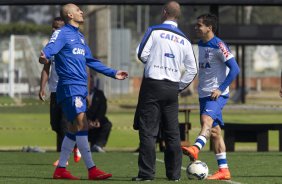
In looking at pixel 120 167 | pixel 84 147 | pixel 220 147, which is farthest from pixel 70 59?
pixel 120 167

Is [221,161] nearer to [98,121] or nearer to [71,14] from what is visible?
[71,14]

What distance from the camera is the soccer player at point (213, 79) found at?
1263 centimetres

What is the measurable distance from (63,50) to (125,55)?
48301 millimetres

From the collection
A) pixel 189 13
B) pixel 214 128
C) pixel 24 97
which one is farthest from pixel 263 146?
pixel 189 13

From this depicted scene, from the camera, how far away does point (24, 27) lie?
3366 inches

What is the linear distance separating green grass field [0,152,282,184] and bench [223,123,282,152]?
162 cm

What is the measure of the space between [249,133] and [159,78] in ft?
28.1

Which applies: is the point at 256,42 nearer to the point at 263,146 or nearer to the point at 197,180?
the point at 263,146

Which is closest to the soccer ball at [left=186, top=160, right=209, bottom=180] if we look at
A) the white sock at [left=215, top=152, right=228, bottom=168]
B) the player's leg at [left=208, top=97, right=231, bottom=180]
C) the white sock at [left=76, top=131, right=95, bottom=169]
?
the player's leg at [left=208, top=97, right=231, bottom=180]

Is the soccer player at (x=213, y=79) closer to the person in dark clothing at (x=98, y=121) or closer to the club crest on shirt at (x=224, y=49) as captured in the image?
the club crest on shirt at (x=224, y=49)

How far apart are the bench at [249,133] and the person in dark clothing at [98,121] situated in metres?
2.42

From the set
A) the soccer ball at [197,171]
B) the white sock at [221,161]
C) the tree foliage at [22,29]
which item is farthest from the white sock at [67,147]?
the tree foliage at [22,29]

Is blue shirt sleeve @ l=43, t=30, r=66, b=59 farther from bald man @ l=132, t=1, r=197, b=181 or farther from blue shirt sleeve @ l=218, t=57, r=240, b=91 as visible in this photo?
blue shirt sleeve @ l=218, t=57, r=240, b=91

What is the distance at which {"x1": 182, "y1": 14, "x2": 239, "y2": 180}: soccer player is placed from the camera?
1263 centimetres
